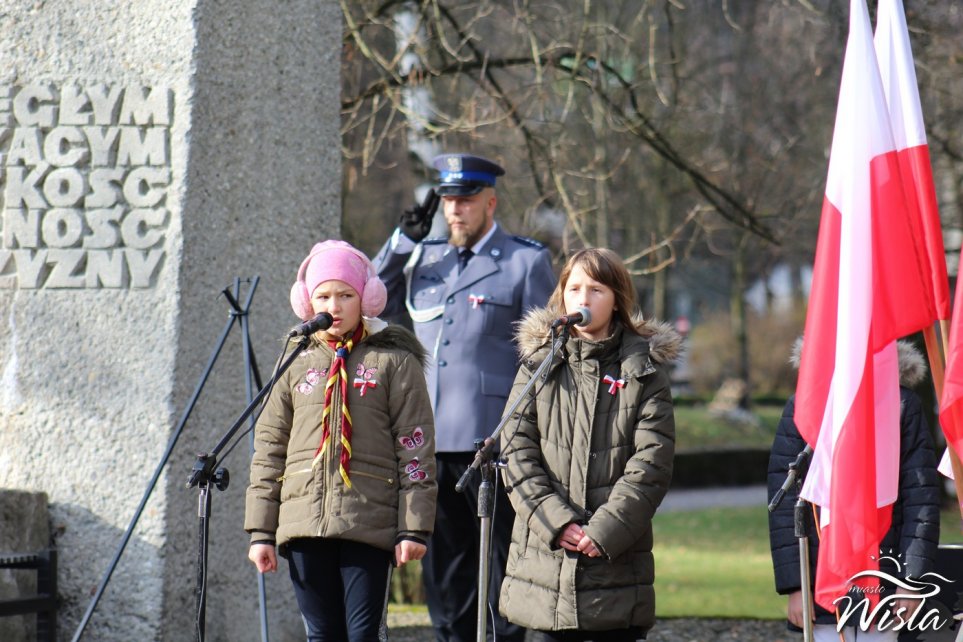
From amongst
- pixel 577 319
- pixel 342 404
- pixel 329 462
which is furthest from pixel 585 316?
pixel 329 462

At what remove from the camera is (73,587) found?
19.4 feet

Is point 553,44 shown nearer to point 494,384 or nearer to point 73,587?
point 494,384

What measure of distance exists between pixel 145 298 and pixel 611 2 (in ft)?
33.2

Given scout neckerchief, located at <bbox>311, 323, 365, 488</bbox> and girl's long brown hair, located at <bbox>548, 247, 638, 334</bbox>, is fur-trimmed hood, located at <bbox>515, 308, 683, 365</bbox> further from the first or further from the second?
scout neckerchief, located at <bbox>311, 323, 365, 488</bbox>

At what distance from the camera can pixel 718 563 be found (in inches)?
461

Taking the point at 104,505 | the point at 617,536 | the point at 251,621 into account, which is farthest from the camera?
the point at 251,621

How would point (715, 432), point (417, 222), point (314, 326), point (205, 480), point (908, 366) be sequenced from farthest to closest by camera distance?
point (715, 432), point (417, 222), point (908, 366), point (314, 326), point (205, 480)

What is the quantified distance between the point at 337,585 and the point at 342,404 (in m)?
0.61

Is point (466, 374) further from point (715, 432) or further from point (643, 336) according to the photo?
point (715, 432)

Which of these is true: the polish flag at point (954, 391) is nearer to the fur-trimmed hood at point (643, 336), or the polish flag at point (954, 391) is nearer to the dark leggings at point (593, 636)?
the fur-trimmed hood at point (643, 336)

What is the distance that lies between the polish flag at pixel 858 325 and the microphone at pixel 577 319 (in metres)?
0.80

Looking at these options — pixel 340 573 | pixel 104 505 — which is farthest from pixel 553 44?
pixel 340 573

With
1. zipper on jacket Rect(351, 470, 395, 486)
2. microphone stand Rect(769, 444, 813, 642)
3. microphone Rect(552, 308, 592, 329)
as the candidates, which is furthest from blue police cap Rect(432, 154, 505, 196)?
microphone stand Rect(769, 444, 813, 642)

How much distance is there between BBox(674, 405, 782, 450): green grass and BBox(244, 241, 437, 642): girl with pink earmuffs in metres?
17.0
